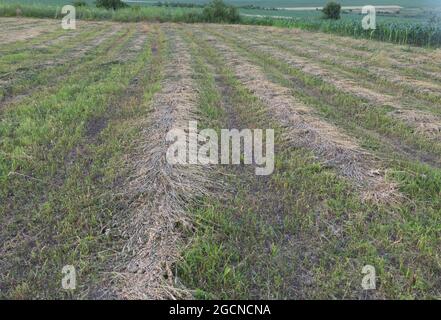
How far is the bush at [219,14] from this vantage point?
35750mm

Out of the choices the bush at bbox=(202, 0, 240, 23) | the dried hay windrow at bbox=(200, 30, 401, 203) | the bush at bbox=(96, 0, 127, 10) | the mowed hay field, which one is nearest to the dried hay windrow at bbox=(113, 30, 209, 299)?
the mowed hay field

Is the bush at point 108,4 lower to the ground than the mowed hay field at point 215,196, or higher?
higher

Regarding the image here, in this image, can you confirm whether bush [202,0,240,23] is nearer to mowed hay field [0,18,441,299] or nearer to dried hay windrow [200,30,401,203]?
dried hay windrow [200,30,401,203]

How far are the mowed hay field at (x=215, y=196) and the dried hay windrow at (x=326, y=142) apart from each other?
0.09 ft

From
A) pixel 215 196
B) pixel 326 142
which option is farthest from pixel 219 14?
pixel 215 196

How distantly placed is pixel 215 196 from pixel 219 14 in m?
34.8

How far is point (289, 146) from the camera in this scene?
19.7ft

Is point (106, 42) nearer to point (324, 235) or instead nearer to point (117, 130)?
point (117, 130)

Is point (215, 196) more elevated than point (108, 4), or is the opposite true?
point (108, 4)

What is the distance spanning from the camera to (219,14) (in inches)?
1415

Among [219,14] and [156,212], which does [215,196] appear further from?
[219,14]

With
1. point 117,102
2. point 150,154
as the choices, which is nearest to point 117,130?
point 150,154

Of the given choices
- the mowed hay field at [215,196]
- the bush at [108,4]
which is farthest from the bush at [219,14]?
the mowed hay field at [215,196]

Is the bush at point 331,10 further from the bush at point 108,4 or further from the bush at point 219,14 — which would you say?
the bush at point 108,4
